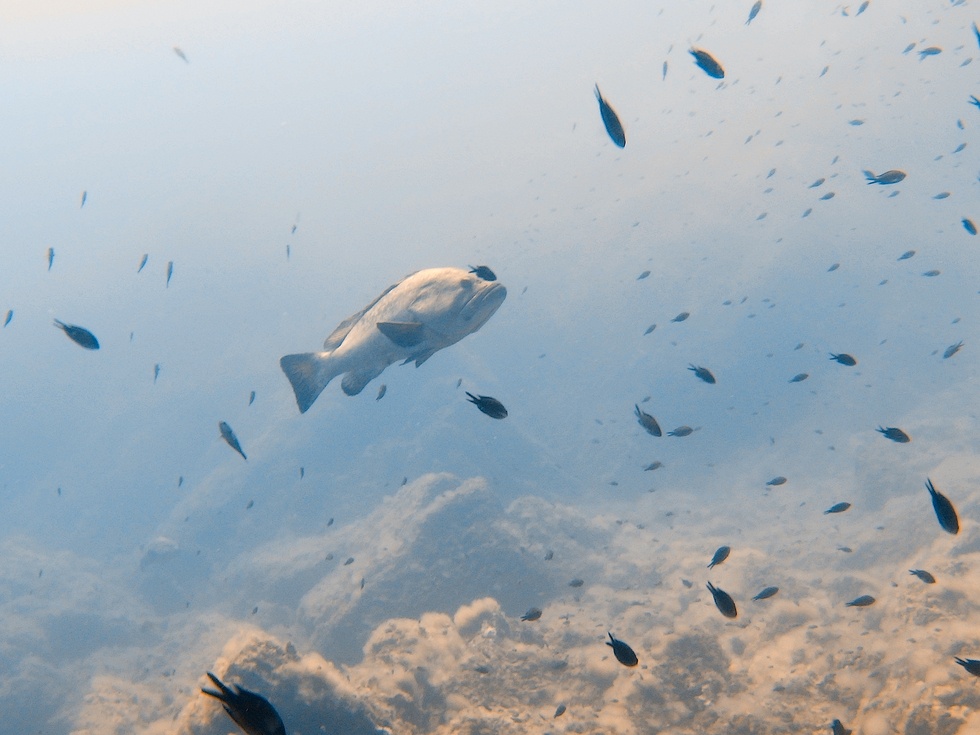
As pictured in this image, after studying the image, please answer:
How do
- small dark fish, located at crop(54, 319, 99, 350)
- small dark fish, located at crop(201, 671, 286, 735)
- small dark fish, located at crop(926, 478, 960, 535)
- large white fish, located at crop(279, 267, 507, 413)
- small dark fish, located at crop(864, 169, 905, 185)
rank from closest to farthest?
small dark fish, located at crop(201, 671, 286, 735) < small dark fish, located at crop(926, 478, 960, 535) < large white fish, located at crop(279, 267, 507, 413) < small dark fish, located at crop(54, 319, 99, 350) < small dark fish, located at crop(864, 169, 905, 185)

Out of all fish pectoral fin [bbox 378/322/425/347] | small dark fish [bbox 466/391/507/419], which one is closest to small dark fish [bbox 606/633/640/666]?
small dark fish [bbox 466/391/507/419]

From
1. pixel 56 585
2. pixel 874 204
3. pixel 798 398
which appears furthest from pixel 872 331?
pixel 56 585

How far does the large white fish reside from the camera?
3965mm

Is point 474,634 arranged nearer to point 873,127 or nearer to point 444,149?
point 873,127

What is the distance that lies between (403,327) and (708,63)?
4.33m

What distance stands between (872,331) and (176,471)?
187ft

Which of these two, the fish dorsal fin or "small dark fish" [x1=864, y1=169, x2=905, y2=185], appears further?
"small dark fish" [x1=864, y1=169, x2=905, y2=185]

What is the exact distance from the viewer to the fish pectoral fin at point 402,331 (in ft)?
12.6

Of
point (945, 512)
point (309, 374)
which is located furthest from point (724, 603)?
point (309, 374)

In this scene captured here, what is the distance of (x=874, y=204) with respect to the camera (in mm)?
45031

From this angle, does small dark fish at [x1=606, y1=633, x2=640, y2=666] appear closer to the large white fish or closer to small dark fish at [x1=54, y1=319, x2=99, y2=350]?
→ the large white fish

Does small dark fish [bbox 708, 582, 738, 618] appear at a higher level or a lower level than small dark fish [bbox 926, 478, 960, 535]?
lower

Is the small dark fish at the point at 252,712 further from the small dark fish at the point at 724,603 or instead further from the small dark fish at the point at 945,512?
the small dark fish at the point at 945,512

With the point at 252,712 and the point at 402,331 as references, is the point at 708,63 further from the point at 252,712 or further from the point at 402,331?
the point at 252,712
